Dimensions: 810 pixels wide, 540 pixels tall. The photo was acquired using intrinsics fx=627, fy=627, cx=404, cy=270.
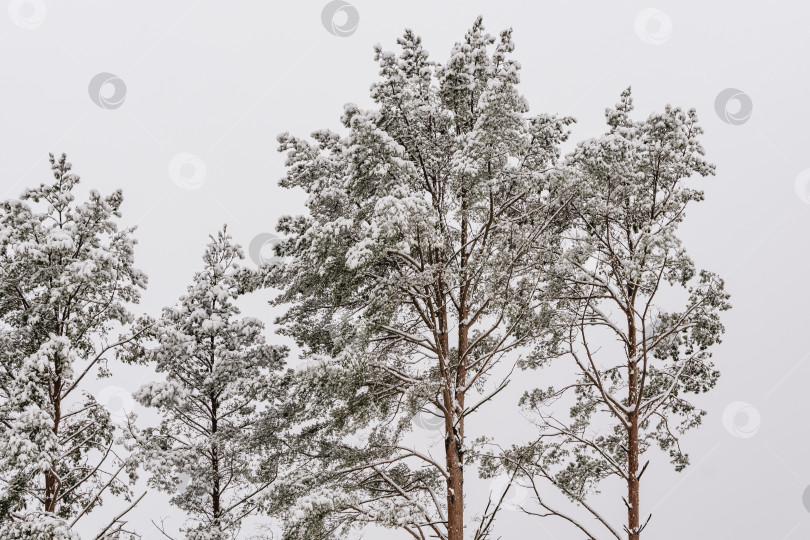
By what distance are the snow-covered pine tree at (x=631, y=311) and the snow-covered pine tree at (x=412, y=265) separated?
1182 mm

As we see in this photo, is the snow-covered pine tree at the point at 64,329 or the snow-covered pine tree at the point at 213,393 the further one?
the snow-covered pine tree at the point at 213,393

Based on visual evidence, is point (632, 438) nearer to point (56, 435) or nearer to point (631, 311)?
point (631, 311)

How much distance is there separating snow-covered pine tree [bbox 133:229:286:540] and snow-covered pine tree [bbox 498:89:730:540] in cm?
685

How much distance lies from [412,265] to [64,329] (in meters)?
6.53

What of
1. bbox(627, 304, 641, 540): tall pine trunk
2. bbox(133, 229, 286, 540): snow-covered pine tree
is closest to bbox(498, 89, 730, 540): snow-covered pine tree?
bbox(627, 304, 641, 540): tall pine trunk

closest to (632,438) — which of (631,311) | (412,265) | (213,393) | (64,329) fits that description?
(631,311)

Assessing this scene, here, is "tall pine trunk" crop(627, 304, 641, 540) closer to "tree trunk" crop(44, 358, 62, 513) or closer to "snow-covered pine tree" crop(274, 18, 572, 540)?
"snow-covered pine tree" crop(274, 18, 572, 540)

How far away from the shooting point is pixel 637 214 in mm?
13227

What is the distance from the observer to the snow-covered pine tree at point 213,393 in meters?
15.0

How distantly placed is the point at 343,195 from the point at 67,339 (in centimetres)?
527

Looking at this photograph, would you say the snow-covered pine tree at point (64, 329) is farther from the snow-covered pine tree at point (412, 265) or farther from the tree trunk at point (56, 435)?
the snow-covered pine tree at point (412, 265)

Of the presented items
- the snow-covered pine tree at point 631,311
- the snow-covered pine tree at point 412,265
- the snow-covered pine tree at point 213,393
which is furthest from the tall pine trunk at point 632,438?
the snow-covered pine tree at point 213,393

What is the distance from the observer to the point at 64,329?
455 inches

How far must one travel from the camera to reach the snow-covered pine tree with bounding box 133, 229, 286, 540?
1498 centimetres
